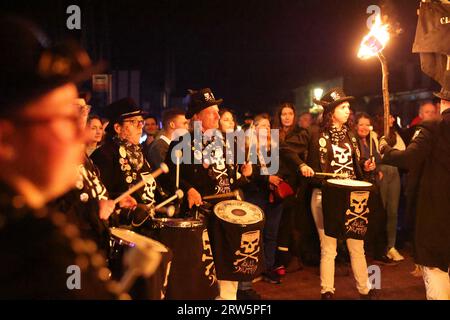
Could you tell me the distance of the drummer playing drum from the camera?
527 cm

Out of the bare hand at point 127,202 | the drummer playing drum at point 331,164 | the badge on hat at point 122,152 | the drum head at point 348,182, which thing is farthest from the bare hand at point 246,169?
the bare hand at point 127,202

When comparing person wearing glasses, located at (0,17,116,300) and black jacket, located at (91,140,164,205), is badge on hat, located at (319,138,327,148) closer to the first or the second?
black jacket, located at (91,140,164,205)

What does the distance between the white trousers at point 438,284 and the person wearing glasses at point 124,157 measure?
8.57 feet

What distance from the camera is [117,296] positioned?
1803mm

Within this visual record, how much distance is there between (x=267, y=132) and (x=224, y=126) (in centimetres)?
90

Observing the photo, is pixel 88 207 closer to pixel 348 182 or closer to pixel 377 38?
pixel 348 182

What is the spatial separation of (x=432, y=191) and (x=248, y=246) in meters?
1.75

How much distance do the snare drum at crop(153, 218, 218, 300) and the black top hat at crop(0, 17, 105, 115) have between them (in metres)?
2.62

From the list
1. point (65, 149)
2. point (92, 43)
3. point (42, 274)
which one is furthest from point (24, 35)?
point (92, 43)

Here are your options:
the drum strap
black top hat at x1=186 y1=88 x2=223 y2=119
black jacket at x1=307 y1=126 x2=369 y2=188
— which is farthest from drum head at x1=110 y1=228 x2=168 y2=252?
the drum strap

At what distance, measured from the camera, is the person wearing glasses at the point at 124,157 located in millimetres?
4324
